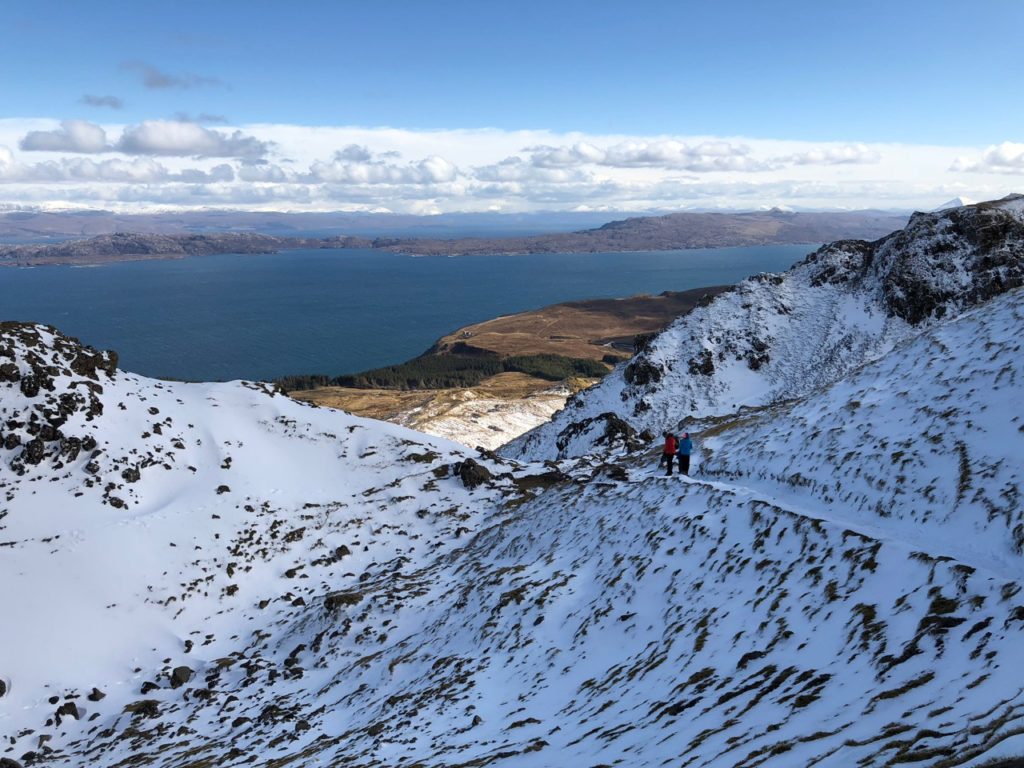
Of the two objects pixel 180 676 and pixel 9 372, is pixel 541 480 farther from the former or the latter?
pixel 9 372

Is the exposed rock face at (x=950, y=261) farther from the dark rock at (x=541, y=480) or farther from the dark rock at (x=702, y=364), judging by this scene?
the dark rock at (x=541, y=480)

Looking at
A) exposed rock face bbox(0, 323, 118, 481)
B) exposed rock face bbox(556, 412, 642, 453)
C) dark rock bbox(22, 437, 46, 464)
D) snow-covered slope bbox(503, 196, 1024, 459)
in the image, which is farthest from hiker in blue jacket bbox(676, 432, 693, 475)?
dark rock bbox(22, 437, 46, 464)

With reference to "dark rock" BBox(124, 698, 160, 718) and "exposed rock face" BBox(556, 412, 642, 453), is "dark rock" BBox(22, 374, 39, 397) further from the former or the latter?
"exposed rock face" BBox(556, 412, 642, 453)

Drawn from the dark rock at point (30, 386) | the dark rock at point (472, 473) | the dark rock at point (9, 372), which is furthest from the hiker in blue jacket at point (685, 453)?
the dark rock at point (9, 372)

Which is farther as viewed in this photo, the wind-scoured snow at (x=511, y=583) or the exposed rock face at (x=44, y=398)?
the exposed rock face at (x=44, y=398)

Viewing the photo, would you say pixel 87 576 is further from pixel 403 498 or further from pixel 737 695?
pixel 737 695

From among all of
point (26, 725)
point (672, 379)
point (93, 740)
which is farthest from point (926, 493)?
point (672, 379)
